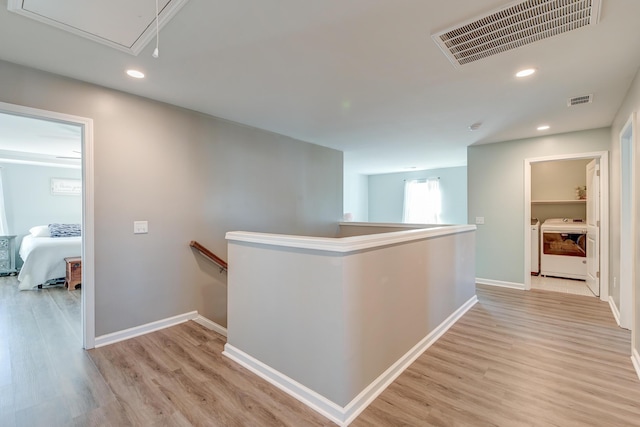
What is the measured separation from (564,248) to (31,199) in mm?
10884

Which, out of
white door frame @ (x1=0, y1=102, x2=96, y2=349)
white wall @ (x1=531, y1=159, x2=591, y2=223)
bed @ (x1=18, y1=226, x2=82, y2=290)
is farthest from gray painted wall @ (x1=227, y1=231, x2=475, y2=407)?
white wall @ (x1=531, y1=159, x2=591, y2=223)

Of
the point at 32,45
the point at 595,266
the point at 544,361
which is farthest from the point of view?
the point at 595,266

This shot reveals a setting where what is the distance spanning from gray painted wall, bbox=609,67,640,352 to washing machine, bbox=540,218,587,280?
1.54m

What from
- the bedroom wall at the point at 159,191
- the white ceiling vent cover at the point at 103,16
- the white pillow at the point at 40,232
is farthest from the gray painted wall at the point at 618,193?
the white pillow at the point at 40,232

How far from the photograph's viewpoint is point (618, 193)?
10.8 feet

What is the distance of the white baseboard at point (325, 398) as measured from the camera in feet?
5.56

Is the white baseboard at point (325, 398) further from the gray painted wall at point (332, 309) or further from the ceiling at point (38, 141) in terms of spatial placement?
the ceiling at point (38, 141)

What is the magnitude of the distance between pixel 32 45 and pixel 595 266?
6.71m

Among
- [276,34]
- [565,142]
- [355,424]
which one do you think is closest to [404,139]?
[565,142]

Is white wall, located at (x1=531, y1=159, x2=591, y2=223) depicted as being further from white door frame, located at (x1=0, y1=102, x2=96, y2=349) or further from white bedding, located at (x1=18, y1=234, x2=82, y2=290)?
white bedding, located at (x1=18, y1=234, x2=82, y2=290)

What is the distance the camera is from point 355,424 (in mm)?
1648

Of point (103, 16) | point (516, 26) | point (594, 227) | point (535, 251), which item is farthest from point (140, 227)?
point (535, 251)

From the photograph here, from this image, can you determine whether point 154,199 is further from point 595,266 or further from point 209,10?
point 595,266

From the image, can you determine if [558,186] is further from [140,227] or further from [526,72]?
[140,227]
